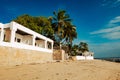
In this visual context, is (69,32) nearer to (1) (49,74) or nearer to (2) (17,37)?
(2) (17,37)

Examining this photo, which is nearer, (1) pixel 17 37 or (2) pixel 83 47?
(1) pixel 17 37

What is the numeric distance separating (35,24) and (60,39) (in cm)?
887

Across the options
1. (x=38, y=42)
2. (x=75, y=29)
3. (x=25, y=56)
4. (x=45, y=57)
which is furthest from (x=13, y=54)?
(x=75, y=29)

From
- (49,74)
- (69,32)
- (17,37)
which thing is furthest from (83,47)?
(49,74)

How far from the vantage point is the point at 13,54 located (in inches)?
600

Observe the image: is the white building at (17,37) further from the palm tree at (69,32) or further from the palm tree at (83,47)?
the palm tree at (83,47)

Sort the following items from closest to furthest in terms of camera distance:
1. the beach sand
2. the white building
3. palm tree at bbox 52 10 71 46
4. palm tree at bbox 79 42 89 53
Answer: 1. the beach sand
2. the white building
3. palm tree at bbox 52 10 71 46
4. palm tree at bbox 79 42 89 53

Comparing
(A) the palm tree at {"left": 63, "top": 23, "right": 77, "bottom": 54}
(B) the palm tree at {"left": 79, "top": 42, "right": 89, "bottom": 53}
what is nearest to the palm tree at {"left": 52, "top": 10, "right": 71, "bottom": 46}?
(A) the palm tree at {"left": 63, "top": 23, "right": 77, "bottom": 54}

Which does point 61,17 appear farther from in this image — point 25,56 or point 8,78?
point 8,78

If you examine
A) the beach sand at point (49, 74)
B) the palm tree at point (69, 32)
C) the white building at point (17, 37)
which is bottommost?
the beach sand at point (49, 74)

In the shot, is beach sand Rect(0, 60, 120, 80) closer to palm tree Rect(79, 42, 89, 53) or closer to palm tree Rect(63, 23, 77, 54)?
palm tree Rect(63, 23, 77, 54)

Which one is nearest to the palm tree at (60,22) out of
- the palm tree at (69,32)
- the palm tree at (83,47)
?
the palm tree at (69,32)

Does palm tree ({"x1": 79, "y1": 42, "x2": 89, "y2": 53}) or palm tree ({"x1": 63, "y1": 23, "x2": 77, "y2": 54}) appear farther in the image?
palm tree ({"x1": 79, "y1": 42, "x2": 89, "y2": 53})

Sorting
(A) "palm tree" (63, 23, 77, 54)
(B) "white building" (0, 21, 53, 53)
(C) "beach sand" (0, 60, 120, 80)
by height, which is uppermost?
(A) "palm tree" (63, 23, 77, 54)
